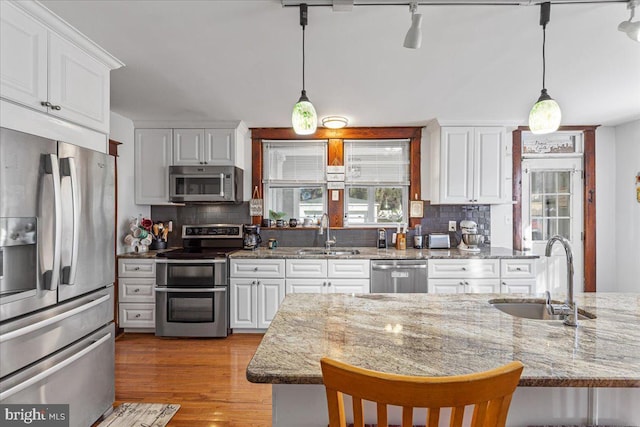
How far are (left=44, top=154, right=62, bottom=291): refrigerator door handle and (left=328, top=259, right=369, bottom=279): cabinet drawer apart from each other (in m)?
2.40

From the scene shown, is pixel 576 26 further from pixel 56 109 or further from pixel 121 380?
pixel 121 380

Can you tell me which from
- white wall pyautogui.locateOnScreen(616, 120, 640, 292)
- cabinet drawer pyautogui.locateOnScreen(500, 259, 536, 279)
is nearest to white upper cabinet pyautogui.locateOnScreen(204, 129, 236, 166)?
cabinet drawer pyautogui.locateOnScreen(500, 259, 536, 279)

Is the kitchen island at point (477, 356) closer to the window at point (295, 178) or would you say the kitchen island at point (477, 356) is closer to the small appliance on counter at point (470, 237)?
the small appliance on counter at point (470, 237)

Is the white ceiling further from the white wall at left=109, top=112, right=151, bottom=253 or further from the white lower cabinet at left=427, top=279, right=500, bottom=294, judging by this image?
the white lower cabinet at left=427, top=279, right=500, bottom=294

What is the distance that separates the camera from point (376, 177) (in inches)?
168

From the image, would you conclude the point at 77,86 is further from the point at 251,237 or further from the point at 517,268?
the point at 517,268

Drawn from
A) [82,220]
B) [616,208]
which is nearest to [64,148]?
[82,220]

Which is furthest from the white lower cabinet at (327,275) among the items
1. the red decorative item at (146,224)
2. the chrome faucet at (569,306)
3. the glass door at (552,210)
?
the glass door at (552,210)

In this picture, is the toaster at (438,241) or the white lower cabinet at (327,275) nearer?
the white lower cabinet at (327,275)

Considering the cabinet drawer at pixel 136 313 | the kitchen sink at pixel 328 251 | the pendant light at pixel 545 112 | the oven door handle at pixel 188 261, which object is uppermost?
the pendant light at pixel 545 112

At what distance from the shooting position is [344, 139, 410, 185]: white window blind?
4.26m

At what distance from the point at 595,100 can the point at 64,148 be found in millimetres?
4308

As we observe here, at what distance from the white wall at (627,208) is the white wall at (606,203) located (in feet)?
0.13

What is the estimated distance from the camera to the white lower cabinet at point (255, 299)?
3584 mm
